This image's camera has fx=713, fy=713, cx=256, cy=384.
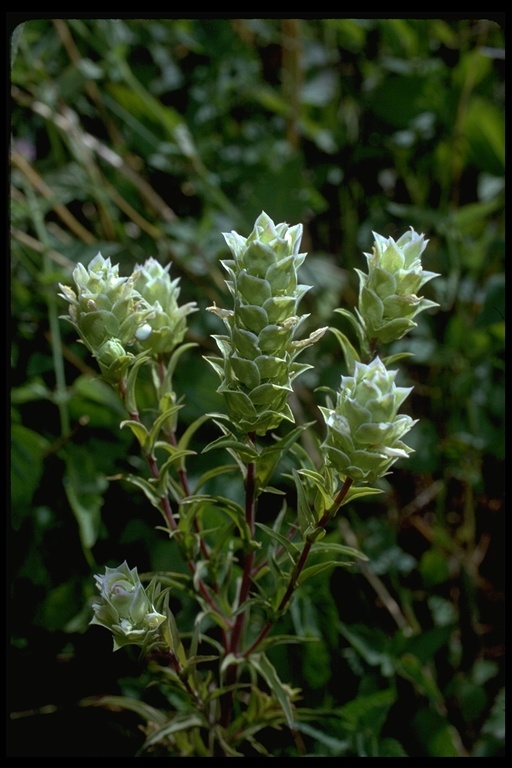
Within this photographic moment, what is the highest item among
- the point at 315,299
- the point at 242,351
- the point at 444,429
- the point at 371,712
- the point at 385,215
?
the point at 385,215

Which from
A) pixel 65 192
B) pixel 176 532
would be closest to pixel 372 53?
pixel 65 192

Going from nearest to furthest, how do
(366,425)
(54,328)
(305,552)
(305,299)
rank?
1. (366,425)
2. (305,552)
3. (54,328)
4. (305,299)

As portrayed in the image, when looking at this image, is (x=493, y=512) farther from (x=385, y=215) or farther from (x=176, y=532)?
(x=176, y=532)

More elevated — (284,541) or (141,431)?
(141,431)

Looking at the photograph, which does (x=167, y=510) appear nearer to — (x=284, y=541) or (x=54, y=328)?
(x=284, y=541)

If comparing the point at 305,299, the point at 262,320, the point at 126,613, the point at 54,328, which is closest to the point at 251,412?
the point at 262,320

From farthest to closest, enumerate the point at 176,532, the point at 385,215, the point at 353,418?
the point at 385,215 → the point at 176,532 → the point at 353,418

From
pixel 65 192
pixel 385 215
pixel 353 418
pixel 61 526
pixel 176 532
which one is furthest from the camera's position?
pixel 385 215

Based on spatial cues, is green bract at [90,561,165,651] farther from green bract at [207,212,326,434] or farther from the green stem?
the green stem
